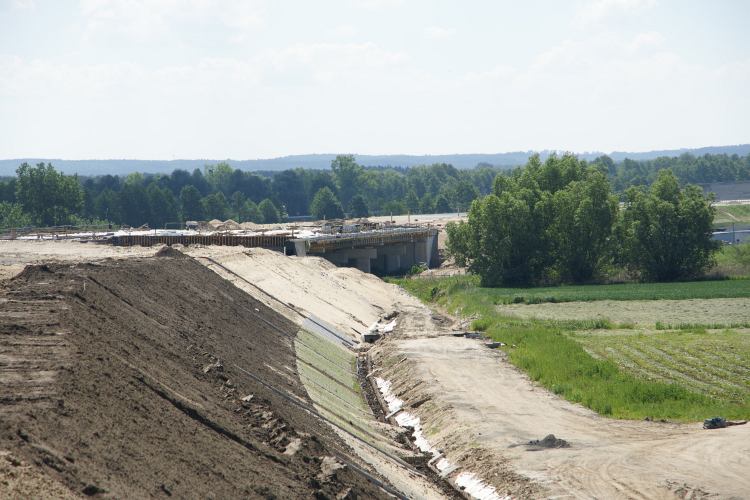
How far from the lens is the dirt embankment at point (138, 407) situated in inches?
719

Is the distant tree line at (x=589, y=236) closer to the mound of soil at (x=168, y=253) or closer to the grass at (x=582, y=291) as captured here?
the grass at (x=582, y=291)

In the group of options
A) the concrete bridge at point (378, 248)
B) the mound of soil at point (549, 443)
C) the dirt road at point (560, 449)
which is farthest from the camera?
the concrete bridge at point (378, 248)

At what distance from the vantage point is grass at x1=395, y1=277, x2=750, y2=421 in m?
35.2

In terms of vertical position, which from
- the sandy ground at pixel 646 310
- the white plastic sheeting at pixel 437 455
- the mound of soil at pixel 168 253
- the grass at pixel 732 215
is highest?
the mound of soil at pixel 168 253

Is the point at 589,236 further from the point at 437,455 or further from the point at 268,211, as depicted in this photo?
the point at 268,211

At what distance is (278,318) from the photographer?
168 ft

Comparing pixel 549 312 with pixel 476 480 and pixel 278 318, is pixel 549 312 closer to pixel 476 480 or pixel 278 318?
pixel 278 318

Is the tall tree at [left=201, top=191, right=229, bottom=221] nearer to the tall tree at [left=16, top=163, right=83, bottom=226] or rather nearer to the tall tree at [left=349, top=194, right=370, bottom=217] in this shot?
the tall tree at [left=16, top=163, right=83, bottom=226]

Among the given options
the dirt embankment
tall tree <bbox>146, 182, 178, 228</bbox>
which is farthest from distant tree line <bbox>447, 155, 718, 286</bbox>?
tall tree <bbox>146, 182, 178, 228</bbox>

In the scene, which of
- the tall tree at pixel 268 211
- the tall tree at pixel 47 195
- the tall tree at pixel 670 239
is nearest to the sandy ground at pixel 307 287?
the tall tree at pixel 670 239

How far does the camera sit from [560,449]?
29.9 meters

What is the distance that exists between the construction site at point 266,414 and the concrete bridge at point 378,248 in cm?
3612

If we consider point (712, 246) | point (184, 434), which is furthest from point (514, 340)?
point (712, 246)

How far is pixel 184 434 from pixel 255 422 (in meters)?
4.28
